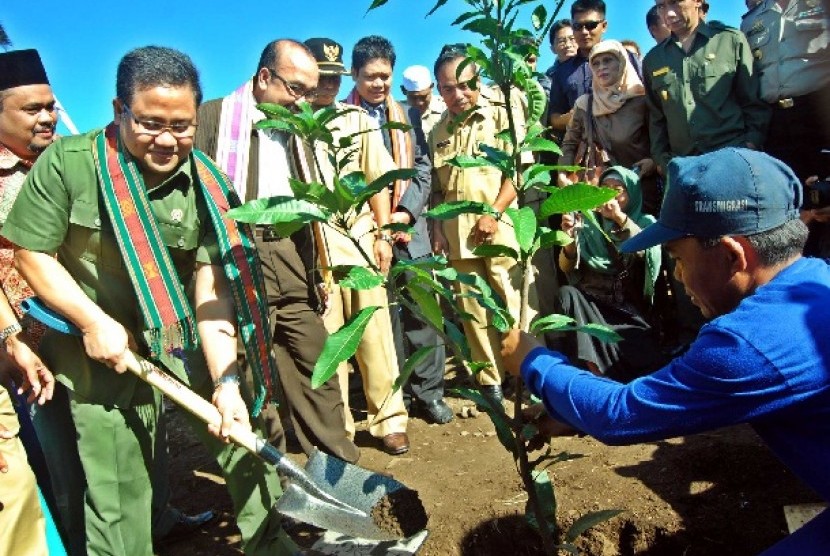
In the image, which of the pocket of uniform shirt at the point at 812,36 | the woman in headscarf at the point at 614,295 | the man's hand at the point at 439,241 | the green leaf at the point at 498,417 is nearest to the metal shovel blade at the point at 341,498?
the green leaf at the point at 498,417

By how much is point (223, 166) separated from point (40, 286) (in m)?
1.12

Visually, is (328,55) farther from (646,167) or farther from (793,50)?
(793,50)

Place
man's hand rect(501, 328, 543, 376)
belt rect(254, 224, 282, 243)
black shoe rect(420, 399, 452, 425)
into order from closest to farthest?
man's hand rect(501, 328, 543, 376) < belt rect(254, 224, 282, 243) < black shoe rect(420, 399, 452, 425)

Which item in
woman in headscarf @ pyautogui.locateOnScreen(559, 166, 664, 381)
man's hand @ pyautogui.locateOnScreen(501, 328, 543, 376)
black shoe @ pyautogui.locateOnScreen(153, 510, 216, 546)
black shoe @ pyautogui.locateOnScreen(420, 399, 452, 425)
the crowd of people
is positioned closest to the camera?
the crowd of people

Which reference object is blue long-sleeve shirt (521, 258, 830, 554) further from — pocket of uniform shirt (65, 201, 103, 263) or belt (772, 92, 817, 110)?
belt (772, 92, 817, 110)

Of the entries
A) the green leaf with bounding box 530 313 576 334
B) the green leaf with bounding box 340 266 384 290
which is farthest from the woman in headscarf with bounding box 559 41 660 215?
the green leaf with bounding box 340 266 384 290

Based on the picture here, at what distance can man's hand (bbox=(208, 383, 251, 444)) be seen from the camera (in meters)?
2.24

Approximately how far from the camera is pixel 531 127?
78.7 inches

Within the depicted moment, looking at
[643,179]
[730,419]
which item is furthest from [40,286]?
[643,179]

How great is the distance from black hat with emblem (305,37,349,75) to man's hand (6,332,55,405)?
7.62 ft

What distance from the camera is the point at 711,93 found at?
4.02 m

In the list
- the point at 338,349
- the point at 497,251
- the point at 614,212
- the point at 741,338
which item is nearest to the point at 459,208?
the point at 497,251

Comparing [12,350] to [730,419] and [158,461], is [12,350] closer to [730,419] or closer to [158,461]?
[158,461]

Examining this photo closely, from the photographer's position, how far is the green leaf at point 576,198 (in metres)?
1.78
